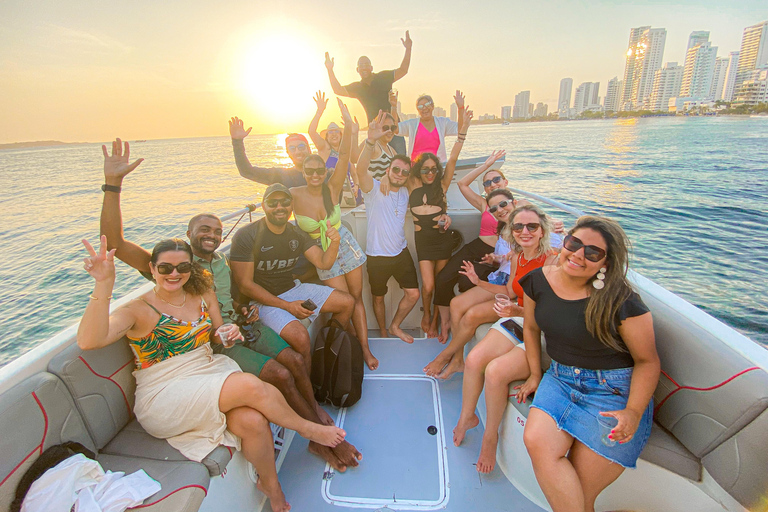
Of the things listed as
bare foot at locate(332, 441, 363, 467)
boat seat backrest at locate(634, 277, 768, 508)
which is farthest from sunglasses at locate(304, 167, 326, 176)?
boat seat backrest at locate(634, 277, 768, 508)

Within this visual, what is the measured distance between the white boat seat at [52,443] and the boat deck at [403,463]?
0.64m

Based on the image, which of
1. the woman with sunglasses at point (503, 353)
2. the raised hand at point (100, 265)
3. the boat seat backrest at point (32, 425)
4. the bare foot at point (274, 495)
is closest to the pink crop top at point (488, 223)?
the woman with sunglasses at point (503, 353)

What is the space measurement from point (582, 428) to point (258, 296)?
179cm

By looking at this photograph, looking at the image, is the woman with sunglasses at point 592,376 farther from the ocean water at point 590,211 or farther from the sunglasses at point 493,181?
the ocean water at point 590,211

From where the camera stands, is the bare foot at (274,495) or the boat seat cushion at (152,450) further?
the bare foot at (274,495)

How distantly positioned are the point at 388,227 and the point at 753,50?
101 meters

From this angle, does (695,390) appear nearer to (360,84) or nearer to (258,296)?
(258,296)

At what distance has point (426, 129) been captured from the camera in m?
3.89

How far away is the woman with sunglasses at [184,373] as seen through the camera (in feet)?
4.65

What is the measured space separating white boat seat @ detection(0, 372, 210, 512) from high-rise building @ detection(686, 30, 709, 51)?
114 meters

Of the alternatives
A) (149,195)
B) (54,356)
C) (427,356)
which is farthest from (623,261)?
(149,195)

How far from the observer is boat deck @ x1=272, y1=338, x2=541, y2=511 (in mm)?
1692

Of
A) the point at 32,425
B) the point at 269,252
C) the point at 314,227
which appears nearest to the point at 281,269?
the point at 269,252

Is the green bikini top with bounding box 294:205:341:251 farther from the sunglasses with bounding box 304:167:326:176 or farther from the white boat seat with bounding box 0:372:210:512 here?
the white boat seat with bounding box 0:372:210:512
